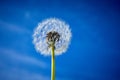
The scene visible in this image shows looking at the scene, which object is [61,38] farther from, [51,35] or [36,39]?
[36,39]

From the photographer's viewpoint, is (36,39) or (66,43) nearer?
(66,43)

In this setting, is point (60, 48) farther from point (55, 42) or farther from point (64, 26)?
point (64, 26)

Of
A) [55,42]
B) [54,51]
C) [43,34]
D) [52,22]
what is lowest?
[54,51]

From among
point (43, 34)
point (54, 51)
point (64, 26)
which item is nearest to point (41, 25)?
point (43, 34)

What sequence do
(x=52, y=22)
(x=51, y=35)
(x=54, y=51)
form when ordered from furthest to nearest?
1. (x=52, y=22)
2. (x=51, y=35)
3. (x=54, y=51)

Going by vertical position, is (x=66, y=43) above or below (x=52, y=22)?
below

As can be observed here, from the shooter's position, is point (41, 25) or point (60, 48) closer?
point (60, 48)

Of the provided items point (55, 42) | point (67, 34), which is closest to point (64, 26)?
point (67, 34)

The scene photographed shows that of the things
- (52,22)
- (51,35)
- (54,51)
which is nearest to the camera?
(54,51)

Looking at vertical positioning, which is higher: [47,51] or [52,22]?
[52,22]
